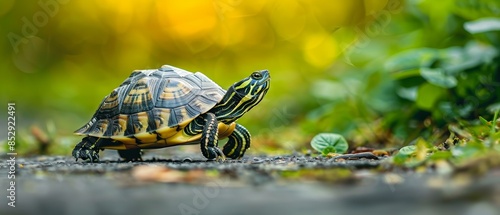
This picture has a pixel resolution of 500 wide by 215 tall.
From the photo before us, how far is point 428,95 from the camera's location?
3750 millimetres

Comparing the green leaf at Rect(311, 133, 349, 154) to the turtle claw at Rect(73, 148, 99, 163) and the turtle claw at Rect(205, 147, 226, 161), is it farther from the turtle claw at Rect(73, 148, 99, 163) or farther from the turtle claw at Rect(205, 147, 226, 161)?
the turtle claw at Rect(73, 148, 99, 163)

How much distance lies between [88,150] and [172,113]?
0.56 meters

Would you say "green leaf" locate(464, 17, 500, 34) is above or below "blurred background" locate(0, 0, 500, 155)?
below

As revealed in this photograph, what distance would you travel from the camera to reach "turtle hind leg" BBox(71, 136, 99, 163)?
3.36 m

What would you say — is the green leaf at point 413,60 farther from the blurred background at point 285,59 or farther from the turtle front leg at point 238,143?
the turtle front leg at point 238,143

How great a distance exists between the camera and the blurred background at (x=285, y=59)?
3914 mm

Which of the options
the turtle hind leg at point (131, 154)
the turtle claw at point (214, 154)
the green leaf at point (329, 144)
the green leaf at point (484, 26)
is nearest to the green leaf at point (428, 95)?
the green leaf at point (484, 26)

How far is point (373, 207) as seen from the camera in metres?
1.78

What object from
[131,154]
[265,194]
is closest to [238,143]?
[131,154]

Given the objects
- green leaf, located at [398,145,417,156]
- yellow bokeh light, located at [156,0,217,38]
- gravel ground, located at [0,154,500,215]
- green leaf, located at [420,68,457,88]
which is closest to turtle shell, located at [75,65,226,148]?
gravel ground, located at [0,154,500,215]

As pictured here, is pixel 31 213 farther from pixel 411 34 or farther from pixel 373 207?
pixel 411 34

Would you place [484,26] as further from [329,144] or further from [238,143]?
[238,143]

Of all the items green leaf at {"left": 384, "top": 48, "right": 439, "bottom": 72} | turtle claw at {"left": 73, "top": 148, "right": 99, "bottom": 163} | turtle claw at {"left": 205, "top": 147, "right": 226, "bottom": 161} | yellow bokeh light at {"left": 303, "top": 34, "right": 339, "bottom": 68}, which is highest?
yellow bokeh light at {"left": 303, "top": 34, "right": 339, "bottom": 68}

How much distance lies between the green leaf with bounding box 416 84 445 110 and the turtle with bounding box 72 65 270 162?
1051 mm
